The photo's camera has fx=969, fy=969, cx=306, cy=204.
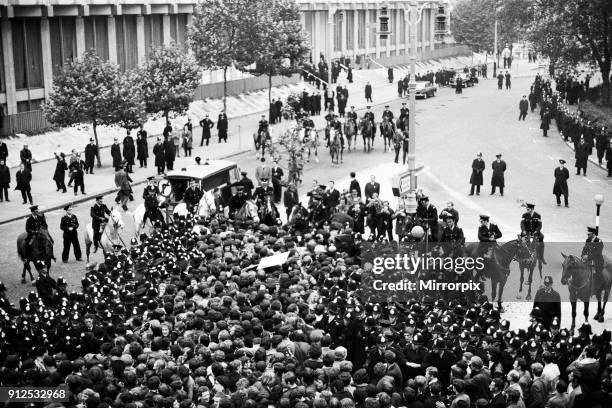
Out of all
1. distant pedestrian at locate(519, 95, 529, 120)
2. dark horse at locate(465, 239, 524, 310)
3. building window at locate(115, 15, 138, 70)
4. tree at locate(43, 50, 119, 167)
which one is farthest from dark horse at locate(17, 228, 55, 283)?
distant pedestrian at locate(519, 95, 529, 120)

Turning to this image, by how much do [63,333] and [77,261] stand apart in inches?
416

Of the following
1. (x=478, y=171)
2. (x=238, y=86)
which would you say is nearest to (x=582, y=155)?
(x=478, y=171)

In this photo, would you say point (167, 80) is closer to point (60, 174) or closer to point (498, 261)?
point (60, 174)

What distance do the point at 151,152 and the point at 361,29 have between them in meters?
47.8

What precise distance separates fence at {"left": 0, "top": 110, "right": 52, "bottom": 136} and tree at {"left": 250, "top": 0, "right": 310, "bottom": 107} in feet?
43.8

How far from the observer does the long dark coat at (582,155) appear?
129ft

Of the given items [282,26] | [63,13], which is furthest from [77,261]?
[282,26]

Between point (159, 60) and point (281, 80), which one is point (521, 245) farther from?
point (281, 80)

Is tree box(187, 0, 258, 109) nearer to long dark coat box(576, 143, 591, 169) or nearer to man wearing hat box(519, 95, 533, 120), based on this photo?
man wearing hat box(519, 95, 533, 120)

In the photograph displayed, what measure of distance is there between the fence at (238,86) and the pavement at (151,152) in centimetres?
54

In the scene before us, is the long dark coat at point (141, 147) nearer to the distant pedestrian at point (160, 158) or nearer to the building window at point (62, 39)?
the distant pedestrian at point (160, 158)

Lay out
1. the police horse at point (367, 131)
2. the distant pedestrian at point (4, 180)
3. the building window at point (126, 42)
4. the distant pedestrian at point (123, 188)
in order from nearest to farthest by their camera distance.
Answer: the distant pedestrian at point (123, 188) → the distant pedestrian at point (4, 180) → the police horse at point (367, 131) → the building window at point (126, 42)

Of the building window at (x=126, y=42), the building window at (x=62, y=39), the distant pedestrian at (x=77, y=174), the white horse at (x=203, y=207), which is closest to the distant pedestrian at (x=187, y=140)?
the distant pedestrian at (x=77, y=174)

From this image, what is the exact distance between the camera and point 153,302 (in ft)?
58.6
